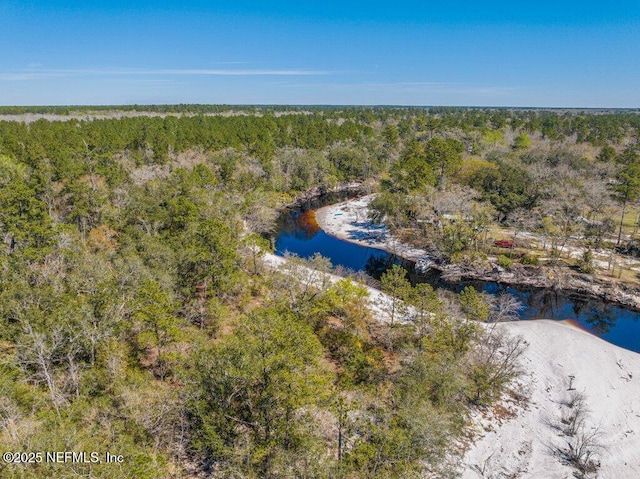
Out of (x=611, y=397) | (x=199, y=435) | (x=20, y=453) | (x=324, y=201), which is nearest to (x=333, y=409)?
(x=199, y=435)

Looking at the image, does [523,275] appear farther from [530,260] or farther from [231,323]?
[231,323]

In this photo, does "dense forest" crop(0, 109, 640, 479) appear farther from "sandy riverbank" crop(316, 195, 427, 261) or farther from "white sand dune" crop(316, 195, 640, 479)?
"sandy riverbank" crop(316, 195, 427, 261)

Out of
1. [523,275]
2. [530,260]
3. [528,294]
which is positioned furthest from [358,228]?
[528,294]

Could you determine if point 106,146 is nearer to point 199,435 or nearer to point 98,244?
point 98,244

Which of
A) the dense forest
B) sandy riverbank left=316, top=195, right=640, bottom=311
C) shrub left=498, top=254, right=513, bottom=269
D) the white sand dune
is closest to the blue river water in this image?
sandy riverbank left=316, top=195, right=640, bottom=311

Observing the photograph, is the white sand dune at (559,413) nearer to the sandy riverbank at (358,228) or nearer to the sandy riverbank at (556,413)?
the sandy riverbank at (556,413)
